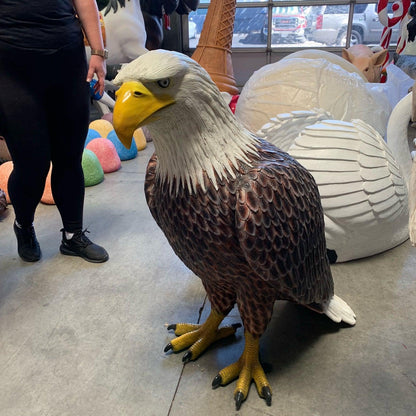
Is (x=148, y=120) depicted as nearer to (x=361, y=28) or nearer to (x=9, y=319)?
(x=9, y=319)

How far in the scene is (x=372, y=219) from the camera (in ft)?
5.07

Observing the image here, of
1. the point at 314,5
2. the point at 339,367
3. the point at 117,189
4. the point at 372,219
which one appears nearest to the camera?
the point at 339,367

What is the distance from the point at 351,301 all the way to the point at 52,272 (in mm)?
1175

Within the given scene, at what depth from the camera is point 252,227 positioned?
84 cm

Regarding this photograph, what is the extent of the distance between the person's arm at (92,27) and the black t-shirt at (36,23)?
0.19 feet

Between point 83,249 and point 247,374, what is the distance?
3.13 ft

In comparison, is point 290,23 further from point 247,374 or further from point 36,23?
point 247,374

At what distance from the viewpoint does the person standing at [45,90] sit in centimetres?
124

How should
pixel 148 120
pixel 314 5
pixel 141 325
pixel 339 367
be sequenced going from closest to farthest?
pixel 148 120, pixel 339 367, pixel 141 325, pixel 314 5

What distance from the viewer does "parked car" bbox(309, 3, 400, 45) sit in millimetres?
5656

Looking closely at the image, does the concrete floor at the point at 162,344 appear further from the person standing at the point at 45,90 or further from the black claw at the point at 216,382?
the person standing at the point at 45,90

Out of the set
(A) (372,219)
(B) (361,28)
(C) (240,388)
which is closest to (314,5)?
(B) (361,28)

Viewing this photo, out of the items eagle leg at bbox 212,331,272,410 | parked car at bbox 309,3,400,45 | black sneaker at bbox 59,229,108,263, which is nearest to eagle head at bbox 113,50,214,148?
eagle leg at bbox 212,331,272,410

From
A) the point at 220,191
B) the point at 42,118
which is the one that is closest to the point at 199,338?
the point at 220,191
